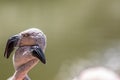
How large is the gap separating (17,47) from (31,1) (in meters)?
3.82

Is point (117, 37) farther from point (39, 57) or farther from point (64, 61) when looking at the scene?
point (39, 57)

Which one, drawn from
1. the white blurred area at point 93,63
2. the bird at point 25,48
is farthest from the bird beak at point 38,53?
the white blurred area at point 93,63

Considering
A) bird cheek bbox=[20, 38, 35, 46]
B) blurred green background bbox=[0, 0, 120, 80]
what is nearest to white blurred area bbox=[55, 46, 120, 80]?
blurred green background bbox=[0, 0, 120, 80]

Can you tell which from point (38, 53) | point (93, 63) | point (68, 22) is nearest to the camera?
point (38, 53)

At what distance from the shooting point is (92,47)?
4.12 m

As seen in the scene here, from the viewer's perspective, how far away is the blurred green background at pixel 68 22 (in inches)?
158

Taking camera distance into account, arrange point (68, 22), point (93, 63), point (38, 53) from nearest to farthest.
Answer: point (38, 53)
point (93, 63)
point (68, 22)

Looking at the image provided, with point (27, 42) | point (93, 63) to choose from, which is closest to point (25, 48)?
point (27, 42)

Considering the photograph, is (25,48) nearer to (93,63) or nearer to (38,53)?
(38,53)

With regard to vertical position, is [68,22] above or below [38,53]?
above

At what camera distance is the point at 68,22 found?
432 centimetres

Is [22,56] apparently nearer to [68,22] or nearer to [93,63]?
[93,63]

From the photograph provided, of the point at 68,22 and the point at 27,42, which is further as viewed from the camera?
the point at 68,22

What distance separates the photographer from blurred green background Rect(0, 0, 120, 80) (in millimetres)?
4016
